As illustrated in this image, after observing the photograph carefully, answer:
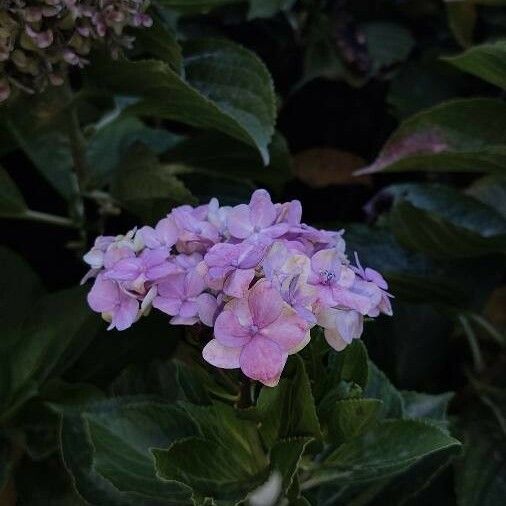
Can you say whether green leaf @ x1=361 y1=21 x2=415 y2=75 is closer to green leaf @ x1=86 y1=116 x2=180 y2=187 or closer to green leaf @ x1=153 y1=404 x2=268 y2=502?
green leaf @ x1=86 y1=116 x2=180 y2=187

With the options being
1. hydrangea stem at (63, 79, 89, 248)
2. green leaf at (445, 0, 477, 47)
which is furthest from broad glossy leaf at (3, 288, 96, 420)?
green leaf at (445, 0, 477, 47)

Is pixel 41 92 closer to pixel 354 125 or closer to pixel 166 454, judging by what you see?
pixel 166 454

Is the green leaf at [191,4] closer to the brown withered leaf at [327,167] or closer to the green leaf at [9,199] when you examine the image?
the green leaf at [9,199]

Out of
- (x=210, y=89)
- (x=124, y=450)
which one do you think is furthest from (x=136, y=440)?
(x=210, y=89)

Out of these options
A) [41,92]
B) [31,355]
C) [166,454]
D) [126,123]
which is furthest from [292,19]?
[166,454]

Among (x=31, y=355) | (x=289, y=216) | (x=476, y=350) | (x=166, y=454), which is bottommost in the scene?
(x=476, y=350)

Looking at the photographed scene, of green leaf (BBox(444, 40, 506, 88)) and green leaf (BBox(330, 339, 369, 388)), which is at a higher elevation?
green leaf (BBox(444, 40, 506, 88))
